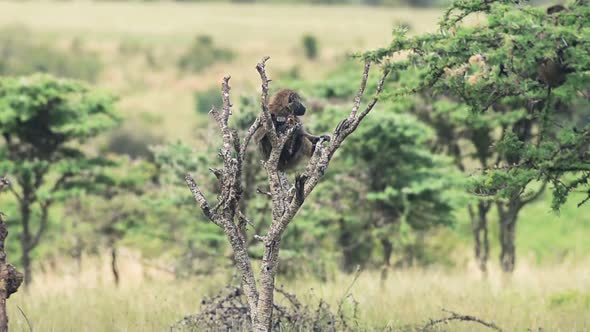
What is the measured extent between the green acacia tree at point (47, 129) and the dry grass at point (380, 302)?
1.85m

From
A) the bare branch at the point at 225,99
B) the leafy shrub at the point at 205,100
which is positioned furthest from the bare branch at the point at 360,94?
the leafy shrub at the point at 205,100

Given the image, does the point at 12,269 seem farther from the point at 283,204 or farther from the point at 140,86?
the point at 140,86

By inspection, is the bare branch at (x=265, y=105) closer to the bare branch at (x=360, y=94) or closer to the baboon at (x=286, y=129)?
the baboon at (x=286, y=129)

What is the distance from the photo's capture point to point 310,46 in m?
86.2

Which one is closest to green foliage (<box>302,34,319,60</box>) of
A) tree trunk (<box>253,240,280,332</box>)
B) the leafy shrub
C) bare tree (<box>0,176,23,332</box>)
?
the leafy shrub

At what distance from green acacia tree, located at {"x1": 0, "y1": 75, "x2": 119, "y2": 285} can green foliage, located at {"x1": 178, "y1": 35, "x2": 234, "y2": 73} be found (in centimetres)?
6678

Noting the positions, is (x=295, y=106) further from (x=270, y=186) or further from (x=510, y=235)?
(x=510, y=235)

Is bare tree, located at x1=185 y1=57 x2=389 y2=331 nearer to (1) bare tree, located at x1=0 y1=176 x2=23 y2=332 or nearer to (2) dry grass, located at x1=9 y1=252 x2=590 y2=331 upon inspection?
(1) bare tree, located at x1=0 y1=176 x2=23 y2=332

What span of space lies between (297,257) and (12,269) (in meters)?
8.85

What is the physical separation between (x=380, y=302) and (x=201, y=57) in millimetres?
73314

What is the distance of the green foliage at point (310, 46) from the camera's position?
8522 cm

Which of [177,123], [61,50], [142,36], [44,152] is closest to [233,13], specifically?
[142,36]

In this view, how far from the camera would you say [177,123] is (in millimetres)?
65125

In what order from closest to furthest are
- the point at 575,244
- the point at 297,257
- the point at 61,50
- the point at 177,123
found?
the point at 297,257 → the point at 575,244 → the point at 177,123 → the point at 61,50
